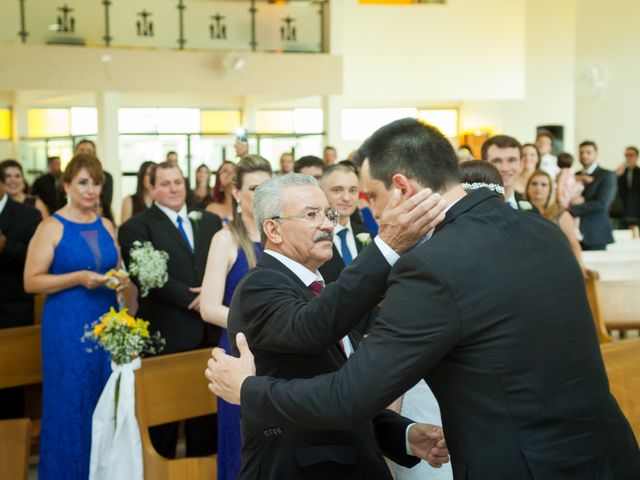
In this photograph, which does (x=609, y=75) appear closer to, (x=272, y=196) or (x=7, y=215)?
(x=7, y=215)

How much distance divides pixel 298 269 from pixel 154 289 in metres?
2.84

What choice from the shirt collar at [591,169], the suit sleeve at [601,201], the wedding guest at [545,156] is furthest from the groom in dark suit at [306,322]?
the wedding guest at [545,156]

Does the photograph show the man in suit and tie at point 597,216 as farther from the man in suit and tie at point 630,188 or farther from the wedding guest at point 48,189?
the man in suit and tie at point 630,188

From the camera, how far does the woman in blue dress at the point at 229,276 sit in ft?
14.3

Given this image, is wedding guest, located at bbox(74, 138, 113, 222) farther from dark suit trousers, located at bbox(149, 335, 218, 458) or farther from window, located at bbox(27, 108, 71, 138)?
window, located at bbox(27, 108, 71, 138)

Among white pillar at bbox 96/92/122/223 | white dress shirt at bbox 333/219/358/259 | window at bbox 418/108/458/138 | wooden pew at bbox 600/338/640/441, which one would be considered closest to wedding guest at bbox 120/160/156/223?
white dress shirt at bbox 333/219/358/259

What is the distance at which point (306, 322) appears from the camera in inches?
97.5

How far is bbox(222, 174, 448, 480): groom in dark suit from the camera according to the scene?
2438mm

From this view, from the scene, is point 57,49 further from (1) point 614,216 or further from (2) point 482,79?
(1) point 614,216

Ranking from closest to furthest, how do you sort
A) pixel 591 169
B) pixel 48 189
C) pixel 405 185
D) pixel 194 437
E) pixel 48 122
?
pixel 405 185, pixel 194 437, pixel 48 189, pixel 591 169, pixel 48 122

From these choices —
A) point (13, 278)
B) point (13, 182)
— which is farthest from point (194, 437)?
point (13, 182)

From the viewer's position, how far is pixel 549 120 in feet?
67.1

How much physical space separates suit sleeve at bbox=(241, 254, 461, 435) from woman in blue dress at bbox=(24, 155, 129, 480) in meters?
3.18

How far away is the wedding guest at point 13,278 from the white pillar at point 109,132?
8388 millimetres
